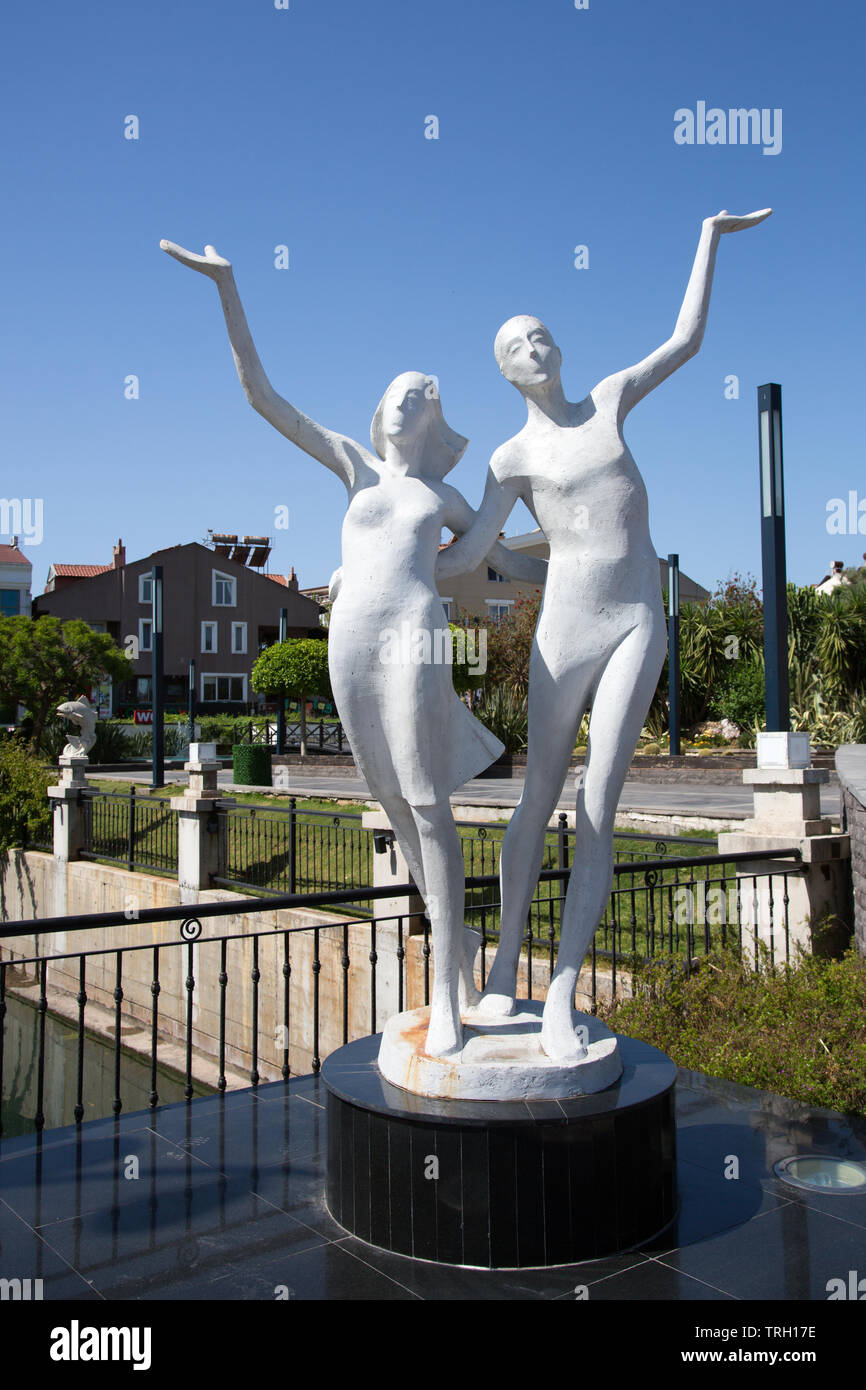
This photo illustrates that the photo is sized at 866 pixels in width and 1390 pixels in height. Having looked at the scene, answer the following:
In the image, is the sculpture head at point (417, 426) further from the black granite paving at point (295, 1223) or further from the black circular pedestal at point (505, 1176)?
the black granite paving at point (295, 1223)

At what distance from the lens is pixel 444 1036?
3143 millimetres

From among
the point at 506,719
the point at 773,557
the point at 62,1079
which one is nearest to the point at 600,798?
the point at 773,557

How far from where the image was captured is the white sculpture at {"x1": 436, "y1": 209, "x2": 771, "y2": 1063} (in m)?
3.25

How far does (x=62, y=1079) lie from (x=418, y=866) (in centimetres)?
1018

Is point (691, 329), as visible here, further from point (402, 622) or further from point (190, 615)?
point (190, 615)

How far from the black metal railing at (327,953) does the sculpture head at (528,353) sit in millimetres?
2191

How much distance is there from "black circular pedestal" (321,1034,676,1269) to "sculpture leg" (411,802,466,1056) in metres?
0.24

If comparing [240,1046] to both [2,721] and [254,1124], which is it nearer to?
[254,1124]

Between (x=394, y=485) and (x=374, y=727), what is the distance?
84cm

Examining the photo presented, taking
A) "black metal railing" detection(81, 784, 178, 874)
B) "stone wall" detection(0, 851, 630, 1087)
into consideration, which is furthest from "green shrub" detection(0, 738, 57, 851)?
"black metal railing" detection(81, 784, 178, 874)

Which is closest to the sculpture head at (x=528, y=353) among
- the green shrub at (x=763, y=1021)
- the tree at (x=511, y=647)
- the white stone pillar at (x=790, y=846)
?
the green shrub at (x=763, y=1021)

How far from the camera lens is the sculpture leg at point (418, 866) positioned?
3.35 metres

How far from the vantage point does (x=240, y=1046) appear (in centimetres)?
1019
